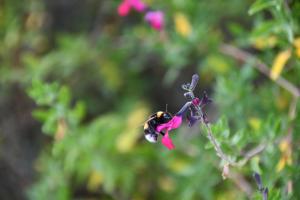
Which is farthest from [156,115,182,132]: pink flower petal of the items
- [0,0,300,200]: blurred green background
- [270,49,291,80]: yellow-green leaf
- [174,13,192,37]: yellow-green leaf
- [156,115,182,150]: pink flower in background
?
[174,13,192,37]: yellow-green leaf

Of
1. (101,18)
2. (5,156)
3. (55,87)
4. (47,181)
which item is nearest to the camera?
(55,87)

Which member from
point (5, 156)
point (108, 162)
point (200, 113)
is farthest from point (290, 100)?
point (5, 156)

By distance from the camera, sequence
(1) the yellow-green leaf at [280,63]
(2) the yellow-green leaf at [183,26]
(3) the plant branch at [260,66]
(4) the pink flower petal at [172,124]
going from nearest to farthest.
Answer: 1. (4) the pink flower petal at [172,124]
2. (1) the yellow-green leaf at [280,63]
3. (3) the plant branch at [260,66]
4. (2) the yellow-green leaf at [183,26]

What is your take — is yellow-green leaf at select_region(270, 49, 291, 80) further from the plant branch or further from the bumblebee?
the bumblebee

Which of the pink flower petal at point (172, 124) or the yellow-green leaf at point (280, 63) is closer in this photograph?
the pink flower petal at point (172, 124)

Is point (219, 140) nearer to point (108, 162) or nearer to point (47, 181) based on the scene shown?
point (108, 162)

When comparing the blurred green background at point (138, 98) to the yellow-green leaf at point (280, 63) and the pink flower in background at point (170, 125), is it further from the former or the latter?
the pink flower in background at point (170, 125)

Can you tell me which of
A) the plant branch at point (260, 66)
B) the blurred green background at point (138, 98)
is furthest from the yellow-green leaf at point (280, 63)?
the plant branch at point (260, 66)

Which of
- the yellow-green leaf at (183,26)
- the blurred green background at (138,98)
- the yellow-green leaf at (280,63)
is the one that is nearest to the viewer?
the blurred green background at (138,98)
